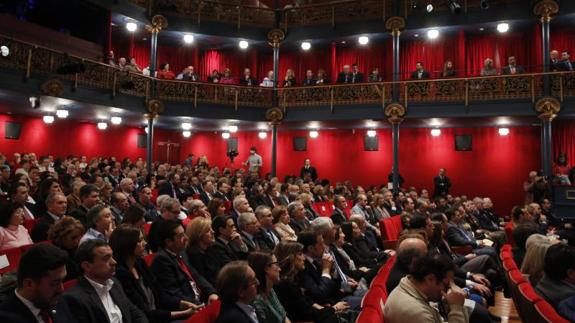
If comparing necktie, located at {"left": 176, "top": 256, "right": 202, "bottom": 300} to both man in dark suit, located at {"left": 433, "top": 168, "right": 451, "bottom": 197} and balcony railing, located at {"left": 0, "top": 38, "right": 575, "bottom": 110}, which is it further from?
man in dark suit, located at {"left": 433, "top": 168, "right": 451, "bottom": 197}

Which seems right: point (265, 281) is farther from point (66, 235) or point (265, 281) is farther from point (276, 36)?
point (276, 36)

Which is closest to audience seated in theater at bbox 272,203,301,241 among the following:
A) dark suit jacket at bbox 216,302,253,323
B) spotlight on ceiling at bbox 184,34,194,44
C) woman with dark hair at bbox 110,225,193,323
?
woman with dark hair at bbox 110,225,193,323

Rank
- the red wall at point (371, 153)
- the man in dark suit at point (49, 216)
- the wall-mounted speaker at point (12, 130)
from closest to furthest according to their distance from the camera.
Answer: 1. the man in dark suit at point (49, 216)
2. the wall-mounted speaker at point (12, 130)
3. the red wall at point (371, 153)

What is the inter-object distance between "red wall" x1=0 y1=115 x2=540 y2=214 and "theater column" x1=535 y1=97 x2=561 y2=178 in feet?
6.38

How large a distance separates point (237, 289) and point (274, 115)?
10.7 meters

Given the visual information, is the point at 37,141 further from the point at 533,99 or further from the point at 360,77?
the point at 533,99

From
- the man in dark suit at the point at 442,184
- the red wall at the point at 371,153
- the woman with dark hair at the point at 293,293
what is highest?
the red wall at the point at 371,153

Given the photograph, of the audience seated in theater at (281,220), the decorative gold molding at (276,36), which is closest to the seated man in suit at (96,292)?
the audience seated in theater at (281,220)

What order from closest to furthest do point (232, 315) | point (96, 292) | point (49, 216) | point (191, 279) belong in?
point (232, 315) → point (96, 292) → point (191, 279) → point (49, 216)

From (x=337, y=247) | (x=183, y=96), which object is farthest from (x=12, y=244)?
(x=183, y=96)

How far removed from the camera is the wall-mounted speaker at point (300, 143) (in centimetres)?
1481

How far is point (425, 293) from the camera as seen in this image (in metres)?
2.56

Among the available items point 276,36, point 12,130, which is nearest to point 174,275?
point 12,130

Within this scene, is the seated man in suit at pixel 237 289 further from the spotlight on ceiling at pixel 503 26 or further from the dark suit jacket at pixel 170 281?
the spotlight on ceiling at pixel 503 26
